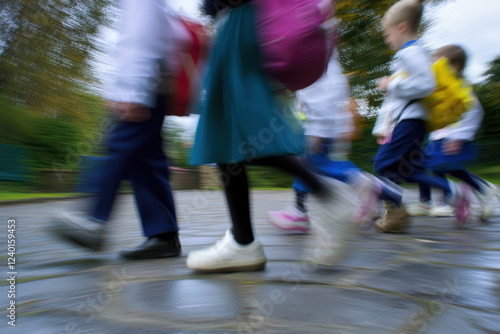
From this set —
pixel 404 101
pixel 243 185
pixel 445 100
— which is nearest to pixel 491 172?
pixel 445 100

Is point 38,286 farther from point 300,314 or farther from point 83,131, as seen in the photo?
point 83,131

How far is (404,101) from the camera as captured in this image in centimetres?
298

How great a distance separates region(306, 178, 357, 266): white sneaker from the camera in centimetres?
165

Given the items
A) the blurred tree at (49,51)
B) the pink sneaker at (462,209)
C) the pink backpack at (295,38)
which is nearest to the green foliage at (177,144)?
the blurred tree at (49,51)

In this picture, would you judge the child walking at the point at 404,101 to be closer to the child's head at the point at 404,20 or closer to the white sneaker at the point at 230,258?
the child's head at the point at 404,20

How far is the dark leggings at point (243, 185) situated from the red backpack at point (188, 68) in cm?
54

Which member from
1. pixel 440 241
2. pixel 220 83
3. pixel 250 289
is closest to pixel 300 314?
pixel 250 289

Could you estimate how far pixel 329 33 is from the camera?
1548 mm

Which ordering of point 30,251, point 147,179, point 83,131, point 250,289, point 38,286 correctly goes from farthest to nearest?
point 83,131
point 30,251
point 147,179
point 38,286
point 250,289

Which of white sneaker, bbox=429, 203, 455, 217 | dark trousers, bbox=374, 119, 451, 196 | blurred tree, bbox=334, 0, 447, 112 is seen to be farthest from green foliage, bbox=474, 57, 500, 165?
dark trousers, bbox=374, 119, 451, 196

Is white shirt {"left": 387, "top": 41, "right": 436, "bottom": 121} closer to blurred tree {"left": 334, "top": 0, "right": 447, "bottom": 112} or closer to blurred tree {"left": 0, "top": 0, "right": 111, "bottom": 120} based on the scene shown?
blurred tree {"left": 334, "top": 0, "right": 447, "bottom": 112}

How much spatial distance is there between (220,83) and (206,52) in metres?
0.45

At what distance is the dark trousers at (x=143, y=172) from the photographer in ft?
6.11

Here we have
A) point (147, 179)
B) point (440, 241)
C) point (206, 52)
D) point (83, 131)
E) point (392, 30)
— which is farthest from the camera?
point (83, 131)
